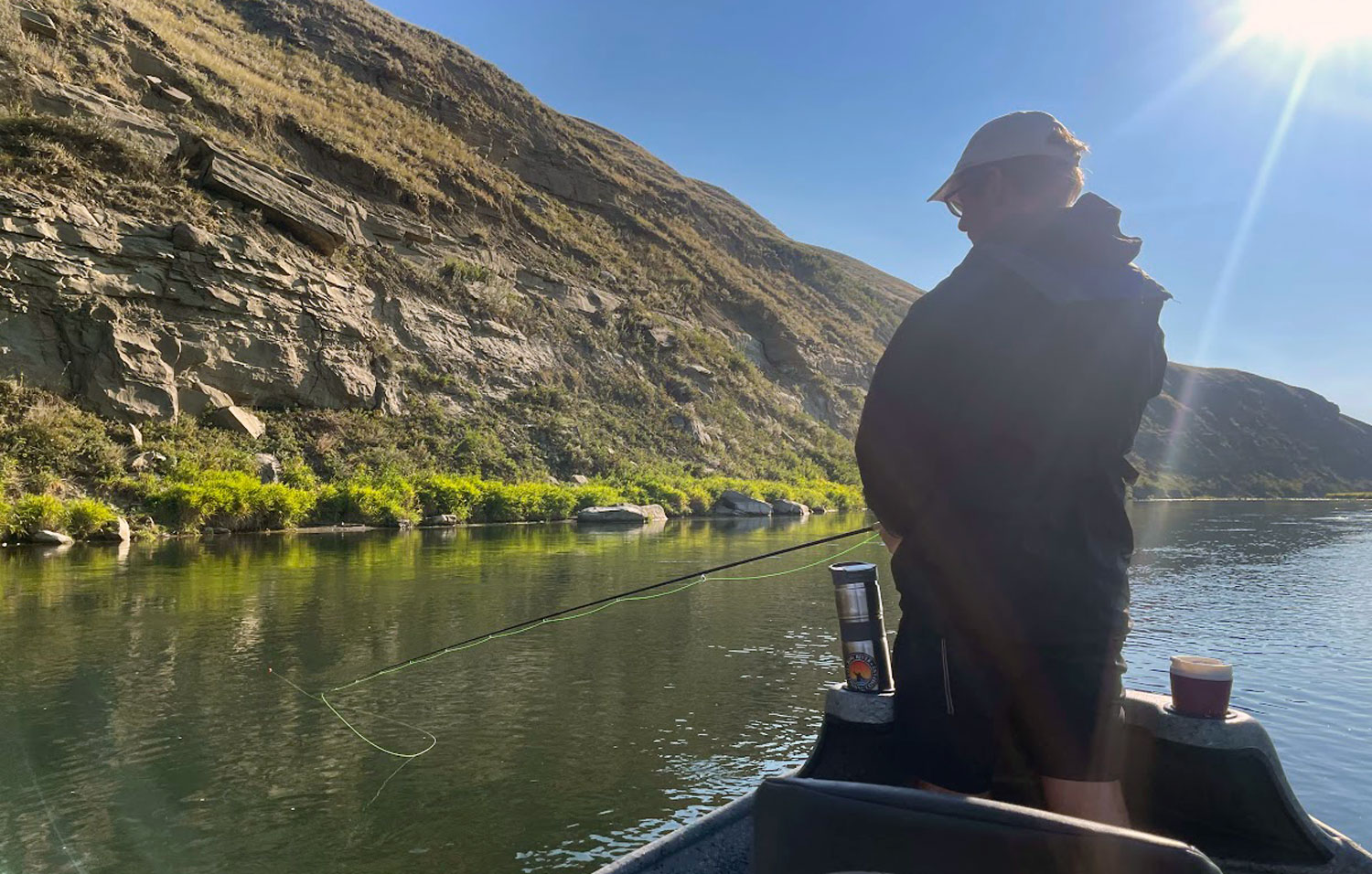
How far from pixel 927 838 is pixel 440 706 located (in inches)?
204

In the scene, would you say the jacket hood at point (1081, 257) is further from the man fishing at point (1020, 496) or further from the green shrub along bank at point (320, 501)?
the green shrub along bank at point (320, 501)

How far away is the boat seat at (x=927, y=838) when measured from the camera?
1.41 m

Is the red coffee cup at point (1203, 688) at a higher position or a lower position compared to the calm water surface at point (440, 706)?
higher

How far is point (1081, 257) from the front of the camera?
7.13 ft

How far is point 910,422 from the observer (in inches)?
85.0

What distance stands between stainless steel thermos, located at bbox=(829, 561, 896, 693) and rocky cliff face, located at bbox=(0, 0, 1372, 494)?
23.3 m

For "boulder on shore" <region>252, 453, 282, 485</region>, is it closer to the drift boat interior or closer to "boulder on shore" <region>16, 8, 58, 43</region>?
"boulder on shore" <region>16, 8, 58, 43</region>

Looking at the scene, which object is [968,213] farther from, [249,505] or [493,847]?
[249,505]

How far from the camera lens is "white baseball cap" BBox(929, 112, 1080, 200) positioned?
2352 millimetres

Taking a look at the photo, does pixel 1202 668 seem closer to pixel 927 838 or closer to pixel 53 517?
pixel 927 838

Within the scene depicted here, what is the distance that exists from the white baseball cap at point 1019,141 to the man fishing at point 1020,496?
0.65 feet

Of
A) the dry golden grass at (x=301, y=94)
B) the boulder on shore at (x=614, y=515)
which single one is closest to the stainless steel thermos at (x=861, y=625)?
the boulder on shore at (x=614, y=515)

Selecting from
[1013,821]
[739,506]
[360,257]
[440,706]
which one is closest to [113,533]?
[440,706]

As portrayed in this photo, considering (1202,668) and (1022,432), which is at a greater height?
(1022,432)
